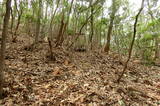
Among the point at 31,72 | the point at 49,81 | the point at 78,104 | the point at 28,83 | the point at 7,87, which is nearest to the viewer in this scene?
the point at 78,104

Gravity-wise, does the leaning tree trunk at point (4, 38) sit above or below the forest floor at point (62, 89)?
above

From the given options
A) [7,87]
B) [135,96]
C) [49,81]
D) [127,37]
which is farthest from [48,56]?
[127,37]

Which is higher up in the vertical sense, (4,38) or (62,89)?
(4,38)

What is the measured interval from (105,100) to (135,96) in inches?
45.1

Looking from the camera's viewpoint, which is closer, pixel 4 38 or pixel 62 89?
pixel 4 38

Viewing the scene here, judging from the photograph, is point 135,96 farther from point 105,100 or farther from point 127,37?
point 127,37

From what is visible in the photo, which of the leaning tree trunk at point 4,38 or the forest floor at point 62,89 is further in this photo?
the forest floor at point 62,89

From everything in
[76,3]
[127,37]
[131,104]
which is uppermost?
[76,3]

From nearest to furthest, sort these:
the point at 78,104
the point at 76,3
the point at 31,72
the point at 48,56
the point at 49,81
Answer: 1. the point at 78,104
2. the point at 49,81
3. the point at 31,72
4. the point at 48,56
5. the point at 76,3

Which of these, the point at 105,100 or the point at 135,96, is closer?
the point at 105,100

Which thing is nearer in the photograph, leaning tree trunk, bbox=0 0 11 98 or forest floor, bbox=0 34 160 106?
leaning tree trunk, bbox=0 0 11 98

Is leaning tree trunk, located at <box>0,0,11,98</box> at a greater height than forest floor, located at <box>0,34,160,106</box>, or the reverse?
leaning tree trunk, located at <box>0,0,11,98</box>

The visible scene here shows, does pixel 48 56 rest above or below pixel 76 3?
below

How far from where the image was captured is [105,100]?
13.8ft
